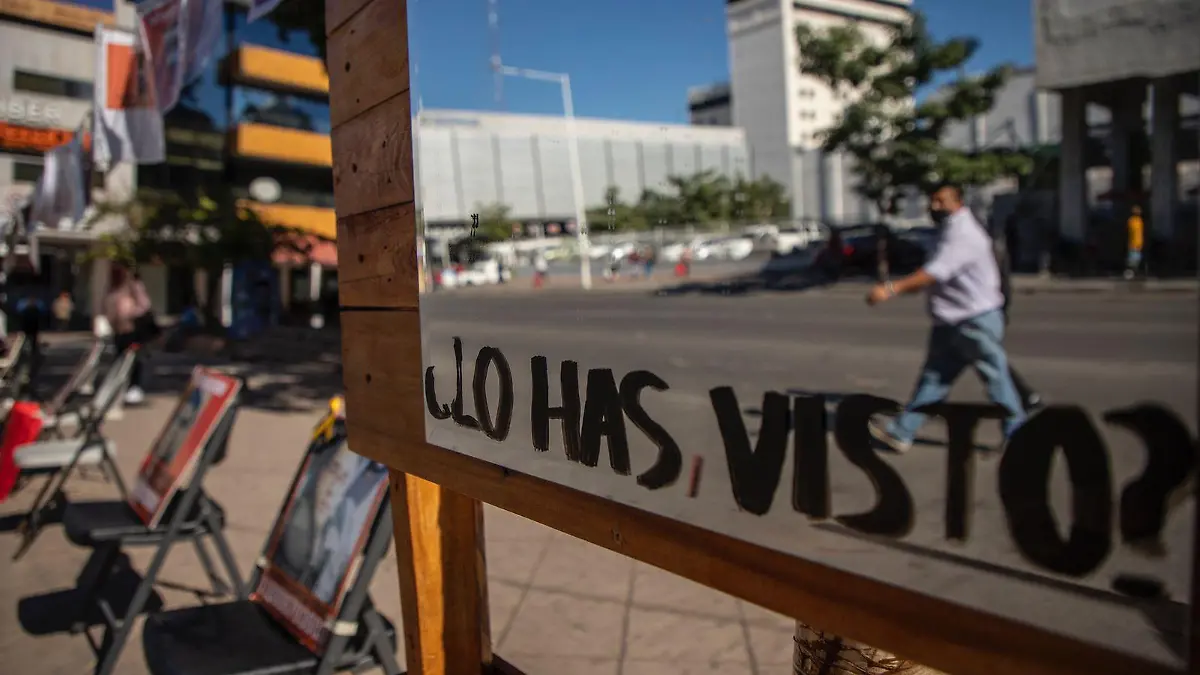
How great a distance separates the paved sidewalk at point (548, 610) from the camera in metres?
3.01

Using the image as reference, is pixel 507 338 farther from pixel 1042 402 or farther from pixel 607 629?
pixel 607 629

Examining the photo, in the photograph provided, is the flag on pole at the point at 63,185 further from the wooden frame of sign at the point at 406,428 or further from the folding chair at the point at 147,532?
the wooden frame of sign at the point at 406,428

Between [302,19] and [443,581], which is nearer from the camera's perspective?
[443,581]

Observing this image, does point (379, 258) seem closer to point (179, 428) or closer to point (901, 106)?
point (901, 106)

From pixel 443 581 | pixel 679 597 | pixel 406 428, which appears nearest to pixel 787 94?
pixel 406 428

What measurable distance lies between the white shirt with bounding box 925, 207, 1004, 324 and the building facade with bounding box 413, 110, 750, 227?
43 cm

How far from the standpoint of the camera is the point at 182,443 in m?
3.38

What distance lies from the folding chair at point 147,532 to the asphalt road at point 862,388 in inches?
74.8

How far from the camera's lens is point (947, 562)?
0.86 metres

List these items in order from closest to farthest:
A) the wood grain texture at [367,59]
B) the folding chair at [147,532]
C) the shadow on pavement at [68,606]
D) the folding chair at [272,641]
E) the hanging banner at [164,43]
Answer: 1. the wood grain texture at [367,59]
2. the folding chair at [272,641]
3. the folding chair at [147,532]
4. the shadow on pavement at [68,606]
5. the hanging banner at [164,43]

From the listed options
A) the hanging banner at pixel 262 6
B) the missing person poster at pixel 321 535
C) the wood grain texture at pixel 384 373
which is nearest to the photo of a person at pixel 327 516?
the missing person poster at pixel 321 535

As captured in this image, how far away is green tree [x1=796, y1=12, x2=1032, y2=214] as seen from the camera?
42.9 inches

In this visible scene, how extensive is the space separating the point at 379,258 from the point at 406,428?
0.39 meters

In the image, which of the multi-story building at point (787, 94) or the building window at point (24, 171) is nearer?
the multi-story building at point (787, 94)
